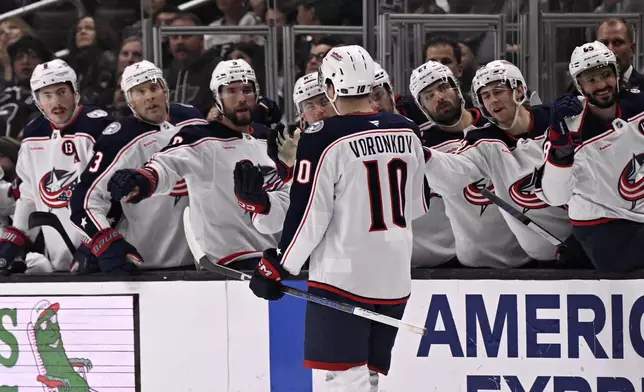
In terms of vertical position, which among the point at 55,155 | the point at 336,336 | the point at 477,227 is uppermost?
the point at 55,155

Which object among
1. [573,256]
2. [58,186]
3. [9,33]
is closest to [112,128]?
[58,186]

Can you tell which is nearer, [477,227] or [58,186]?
[477,227]

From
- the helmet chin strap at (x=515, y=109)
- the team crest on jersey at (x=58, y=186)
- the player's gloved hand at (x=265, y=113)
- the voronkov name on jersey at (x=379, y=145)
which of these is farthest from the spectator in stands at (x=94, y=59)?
the voronkov name on jersey at (x=379, y=145)

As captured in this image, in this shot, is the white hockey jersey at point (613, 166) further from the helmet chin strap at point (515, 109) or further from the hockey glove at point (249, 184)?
the hockey glove at point (249, 184)

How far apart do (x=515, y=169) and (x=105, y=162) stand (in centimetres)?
165

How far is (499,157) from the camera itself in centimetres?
418

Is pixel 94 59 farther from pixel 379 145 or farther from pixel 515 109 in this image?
pixel 379 145

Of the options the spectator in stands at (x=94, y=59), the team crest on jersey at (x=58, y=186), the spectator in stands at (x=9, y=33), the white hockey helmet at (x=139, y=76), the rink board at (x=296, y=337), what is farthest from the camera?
the spectator in stands at (x=9, y=33)

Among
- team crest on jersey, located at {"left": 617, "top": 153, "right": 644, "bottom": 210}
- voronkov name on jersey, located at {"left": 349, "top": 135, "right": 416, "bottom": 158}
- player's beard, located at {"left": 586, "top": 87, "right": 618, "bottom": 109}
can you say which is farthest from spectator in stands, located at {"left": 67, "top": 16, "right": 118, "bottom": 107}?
team crest on jersey, located at {"left": 617, "top": 153, "right": 644, "bottom": 210}

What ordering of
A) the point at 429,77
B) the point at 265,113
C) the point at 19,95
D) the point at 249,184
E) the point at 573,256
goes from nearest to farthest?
the point at 249,184
the point at 573,256
the point at 429,77
the point at 265,113
the point at 19,95

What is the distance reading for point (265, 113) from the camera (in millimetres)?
4578

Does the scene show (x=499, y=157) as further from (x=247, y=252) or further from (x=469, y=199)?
(x=247, y=252)

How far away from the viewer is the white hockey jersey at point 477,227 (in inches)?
167

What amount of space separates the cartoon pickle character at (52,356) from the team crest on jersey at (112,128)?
0.74m
